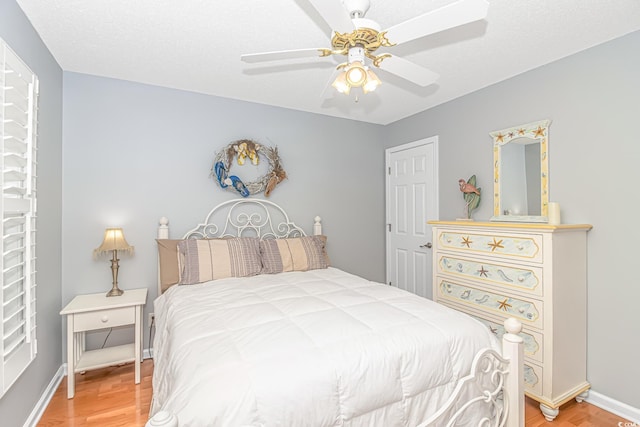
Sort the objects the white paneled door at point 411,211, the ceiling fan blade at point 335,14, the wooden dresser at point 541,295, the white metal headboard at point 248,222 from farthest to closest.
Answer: the white paneled door at point 411,211
the white metal headboard at point 248,222
the wooden dresser at point 541,295
the ceiling fan blade at point 335,14

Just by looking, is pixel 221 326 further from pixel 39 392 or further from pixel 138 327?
pixel 39 392

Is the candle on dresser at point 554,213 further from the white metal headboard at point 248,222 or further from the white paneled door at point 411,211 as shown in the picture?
the white metal headboard at point 248,222

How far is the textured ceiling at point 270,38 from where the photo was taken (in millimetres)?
1770

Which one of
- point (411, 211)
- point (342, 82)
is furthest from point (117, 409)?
point (411, 211)

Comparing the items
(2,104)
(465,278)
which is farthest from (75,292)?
(465,278)

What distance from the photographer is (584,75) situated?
223 centimetres

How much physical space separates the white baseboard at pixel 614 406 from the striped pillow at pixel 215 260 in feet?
8.58

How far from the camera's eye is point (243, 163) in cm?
322

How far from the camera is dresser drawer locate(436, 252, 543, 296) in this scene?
2086 millimetres

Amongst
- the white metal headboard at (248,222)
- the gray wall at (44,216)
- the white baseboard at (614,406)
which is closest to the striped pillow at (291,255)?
the white metal headboard at (248,222)

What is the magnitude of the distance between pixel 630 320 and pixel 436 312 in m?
1.44

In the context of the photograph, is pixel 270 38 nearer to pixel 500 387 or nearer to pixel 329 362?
pixel 329 362

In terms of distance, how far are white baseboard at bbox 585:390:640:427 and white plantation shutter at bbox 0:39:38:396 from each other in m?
3.49

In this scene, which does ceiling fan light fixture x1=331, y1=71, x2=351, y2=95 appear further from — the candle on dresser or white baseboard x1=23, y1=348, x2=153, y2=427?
white baseboard x1=23, y1=348, x2=153, y2=427
